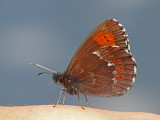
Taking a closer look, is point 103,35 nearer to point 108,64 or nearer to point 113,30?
point 113,30

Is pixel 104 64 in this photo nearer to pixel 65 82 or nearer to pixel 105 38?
pixel 105 38

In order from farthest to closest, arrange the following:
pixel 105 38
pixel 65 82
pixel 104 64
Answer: pixel 104 64, pixel 105 38, pixel 65 82

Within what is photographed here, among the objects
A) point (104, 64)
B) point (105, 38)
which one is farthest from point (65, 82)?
point (105, 38)

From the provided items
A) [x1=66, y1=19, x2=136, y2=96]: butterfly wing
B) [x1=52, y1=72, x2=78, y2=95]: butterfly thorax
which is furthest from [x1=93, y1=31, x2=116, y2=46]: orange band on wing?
[x1=52, y1=72, x2=78, y2=95]: butterfly thorax

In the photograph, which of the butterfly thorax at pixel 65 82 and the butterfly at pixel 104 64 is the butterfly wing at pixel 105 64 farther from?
the butterfly thorax at pixel 65 82

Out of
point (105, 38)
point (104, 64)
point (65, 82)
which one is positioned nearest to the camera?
point (65, 82)

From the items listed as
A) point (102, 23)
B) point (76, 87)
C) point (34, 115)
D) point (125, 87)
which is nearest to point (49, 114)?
point (34, 115)

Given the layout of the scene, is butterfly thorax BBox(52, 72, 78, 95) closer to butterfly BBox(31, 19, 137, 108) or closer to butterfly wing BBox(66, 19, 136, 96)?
butterfly BBox(31, 19, 137, 108)

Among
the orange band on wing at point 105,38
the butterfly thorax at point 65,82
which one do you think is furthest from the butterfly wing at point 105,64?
the butterfly thorax at point 65,82
